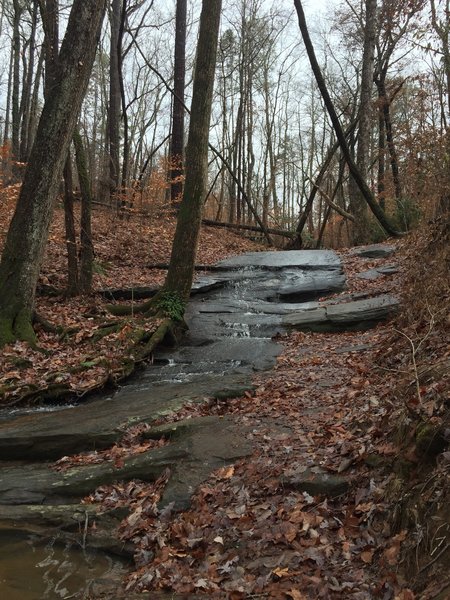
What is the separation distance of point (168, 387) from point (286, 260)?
8.47 metres

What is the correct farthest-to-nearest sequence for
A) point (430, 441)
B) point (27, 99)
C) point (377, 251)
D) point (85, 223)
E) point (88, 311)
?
point (27, 99), point (377, 251), point (85, 223), point (88, 311), point (430, 441)

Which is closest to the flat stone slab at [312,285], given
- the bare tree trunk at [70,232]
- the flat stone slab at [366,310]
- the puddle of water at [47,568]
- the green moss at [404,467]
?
the flat stone slab at [366,310]

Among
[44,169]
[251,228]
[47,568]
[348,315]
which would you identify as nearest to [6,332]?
[44,169]

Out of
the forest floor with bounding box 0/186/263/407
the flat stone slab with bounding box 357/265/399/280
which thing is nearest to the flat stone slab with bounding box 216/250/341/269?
the forest floor with bounding box 0/186/263/407

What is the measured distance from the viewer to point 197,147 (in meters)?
9.62

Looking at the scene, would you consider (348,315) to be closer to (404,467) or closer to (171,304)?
(171,304)

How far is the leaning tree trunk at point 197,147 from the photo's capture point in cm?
945

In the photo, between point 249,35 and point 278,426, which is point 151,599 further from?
point 249,35

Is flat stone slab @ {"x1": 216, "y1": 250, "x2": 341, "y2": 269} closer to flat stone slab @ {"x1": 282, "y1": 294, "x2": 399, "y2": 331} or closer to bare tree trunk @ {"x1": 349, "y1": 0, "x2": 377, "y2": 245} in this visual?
bare tree trunk @ {"x1": 349, "y1": 0, "x2": 377, "y2": 245}

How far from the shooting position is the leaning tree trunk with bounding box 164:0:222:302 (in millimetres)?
9453

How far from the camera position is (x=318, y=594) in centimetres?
313

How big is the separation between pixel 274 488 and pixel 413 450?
4.19 feet

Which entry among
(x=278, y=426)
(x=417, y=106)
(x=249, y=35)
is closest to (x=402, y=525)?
(x=278, y=426)

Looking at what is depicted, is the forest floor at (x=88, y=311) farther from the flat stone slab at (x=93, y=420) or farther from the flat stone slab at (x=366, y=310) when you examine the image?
the flat stone slab at (x=366, y=310)
